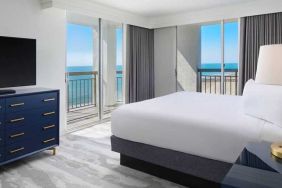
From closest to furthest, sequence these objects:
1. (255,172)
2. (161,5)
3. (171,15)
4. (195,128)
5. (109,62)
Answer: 1. (255,172)
2. (195,128)
3. (161,5)
4. (171,15)
5. (109,62)

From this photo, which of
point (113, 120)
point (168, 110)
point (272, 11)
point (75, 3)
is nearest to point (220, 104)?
point (168, 110)

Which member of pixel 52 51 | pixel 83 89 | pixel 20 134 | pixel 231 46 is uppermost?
pixel 231 46

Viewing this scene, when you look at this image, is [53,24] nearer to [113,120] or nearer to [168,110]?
[113,120]

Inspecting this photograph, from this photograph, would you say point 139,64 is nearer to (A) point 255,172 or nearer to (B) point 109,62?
(B) point 109,62

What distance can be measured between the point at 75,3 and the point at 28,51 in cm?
130

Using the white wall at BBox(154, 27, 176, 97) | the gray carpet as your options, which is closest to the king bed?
the gray carpet

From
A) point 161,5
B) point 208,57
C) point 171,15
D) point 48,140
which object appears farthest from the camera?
point 208,57

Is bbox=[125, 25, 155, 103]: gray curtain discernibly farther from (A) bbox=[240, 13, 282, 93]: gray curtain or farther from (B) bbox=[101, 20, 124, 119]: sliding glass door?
(A) bbox=[240, 13, 282, 93]: gray curtain

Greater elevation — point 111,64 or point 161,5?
point 161,5

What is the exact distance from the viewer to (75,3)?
12.8 feet

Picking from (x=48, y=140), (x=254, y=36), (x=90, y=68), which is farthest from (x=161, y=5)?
(x=48, y=140)

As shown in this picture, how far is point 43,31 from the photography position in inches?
146

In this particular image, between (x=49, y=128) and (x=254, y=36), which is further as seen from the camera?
(x=254, y=36)

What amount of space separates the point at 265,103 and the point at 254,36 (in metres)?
2.90
